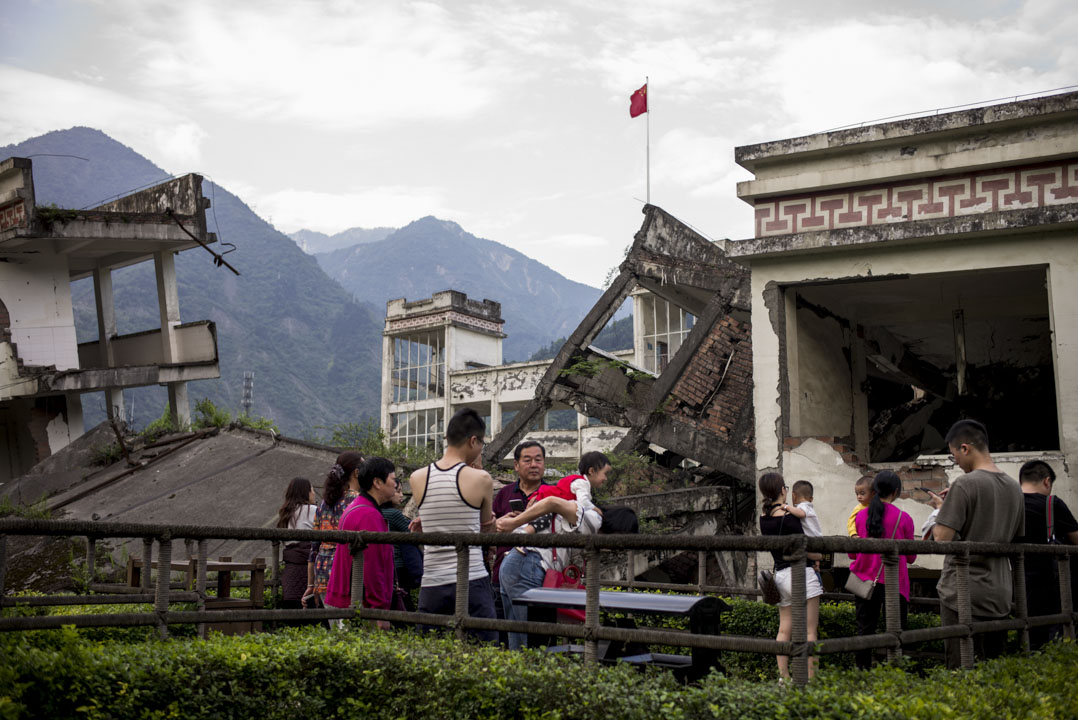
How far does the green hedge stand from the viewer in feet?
14.9

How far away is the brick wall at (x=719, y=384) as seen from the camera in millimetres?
16359

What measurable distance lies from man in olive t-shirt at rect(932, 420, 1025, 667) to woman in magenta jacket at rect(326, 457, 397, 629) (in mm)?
3556

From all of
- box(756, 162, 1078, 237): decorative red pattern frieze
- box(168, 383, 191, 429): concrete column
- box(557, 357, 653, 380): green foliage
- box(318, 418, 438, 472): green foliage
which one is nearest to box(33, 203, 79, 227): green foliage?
box(168, 383, 191, 429): concrete column

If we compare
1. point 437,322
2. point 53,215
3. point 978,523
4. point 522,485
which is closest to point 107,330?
point 53,215

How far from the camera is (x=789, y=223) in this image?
13.3 meters

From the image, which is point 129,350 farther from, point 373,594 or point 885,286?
point 373,594

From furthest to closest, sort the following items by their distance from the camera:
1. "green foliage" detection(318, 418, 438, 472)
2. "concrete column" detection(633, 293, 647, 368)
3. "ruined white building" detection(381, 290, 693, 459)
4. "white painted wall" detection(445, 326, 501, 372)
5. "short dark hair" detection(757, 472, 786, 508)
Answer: "white painted wall" detection(445, 326, 501, 372) < "ruined white building" detection(381, 290, 693, 459) < "concrete column" detection(633, 293, 647, 368) < "green foliage" detection(318, 418, 438, 472) < "short dark hair" detection(757, 472, 786, 508)

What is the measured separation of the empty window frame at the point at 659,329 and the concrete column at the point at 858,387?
61.5 feet

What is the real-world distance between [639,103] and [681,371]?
22.1 ft

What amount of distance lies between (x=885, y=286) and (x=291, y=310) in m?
122

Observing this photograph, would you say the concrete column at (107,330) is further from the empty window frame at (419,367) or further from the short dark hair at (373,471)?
the empty window frame at (419,367)

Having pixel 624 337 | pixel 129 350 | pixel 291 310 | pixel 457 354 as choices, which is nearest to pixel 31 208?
pixel 129 350

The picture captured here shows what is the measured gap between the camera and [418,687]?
5238 mm

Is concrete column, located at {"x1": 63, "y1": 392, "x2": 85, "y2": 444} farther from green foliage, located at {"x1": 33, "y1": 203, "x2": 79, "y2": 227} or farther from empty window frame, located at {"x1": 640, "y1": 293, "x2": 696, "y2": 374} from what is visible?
empty window frame, located at {"x1": 640, "y1": 293, "x2": 696, "y2": 374}
